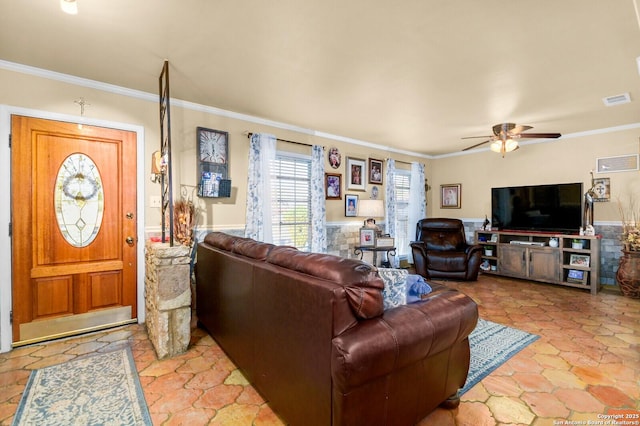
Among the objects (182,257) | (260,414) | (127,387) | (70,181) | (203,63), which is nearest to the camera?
(260,414)

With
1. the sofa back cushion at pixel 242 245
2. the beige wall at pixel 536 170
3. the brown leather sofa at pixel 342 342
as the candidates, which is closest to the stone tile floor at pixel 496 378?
the brown leather sofa at pixel 342 342

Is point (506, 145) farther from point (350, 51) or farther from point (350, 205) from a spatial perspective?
point (350, 51)

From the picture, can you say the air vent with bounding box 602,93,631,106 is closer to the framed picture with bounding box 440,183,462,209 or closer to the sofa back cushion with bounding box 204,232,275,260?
the framed picture with bounding box 440,183,462,209

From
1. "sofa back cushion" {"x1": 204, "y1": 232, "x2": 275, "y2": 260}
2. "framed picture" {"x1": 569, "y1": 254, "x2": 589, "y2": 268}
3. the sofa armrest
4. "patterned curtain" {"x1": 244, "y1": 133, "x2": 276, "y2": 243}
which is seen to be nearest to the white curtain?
"framed picture" {"x1": 569, "y1": 254, "x2": 589, "y2": 268}

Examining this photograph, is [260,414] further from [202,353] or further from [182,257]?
[182,257]

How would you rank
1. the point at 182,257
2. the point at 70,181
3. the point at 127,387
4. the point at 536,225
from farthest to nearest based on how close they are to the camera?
the point at 536,225 → the point at 70,181 → the point at 182,257 → the point at 127,387

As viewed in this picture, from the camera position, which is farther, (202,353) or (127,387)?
(202,353)

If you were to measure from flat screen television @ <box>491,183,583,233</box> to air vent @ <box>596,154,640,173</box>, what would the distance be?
42 centimetres

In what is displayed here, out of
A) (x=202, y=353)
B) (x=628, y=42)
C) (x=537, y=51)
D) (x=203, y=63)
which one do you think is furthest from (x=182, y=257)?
(x=628, y=42)

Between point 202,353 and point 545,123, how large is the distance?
202 inches

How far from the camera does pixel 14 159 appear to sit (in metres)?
2.51

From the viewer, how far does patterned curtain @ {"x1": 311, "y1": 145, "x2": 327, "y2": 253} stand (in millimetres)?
4531

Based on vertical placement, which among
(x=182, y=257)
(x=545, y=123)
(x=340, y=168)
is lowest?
(x=182, y=257)

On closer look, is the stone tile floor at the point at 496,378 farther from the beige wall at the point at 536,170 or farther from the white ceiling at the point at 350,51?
the white ceiling at the point at 350,51
